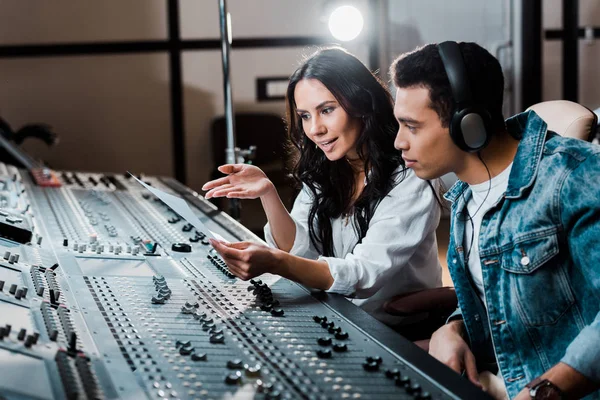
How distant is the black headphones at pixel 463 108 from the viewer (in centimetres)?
121

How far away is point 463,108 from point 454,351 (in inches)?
17.5

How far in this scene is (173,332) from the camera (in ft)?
3.66

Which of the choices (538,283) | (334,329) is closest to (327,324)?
(334,329)

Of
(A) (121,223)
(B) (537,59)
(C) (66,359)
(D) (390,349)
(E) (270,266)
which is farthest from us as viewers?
(B) (537,59)

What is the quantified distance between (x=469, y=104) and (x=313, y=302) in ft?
1.47

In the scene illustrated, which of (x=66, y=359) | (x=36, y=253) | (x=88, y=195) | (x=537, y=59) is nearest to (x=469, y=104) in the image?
(x=66, y=359)

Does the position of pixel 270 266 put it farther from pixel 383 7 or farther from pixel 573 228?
pixel 383 7

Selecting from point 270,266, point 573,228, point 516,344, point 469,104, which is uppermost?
point 469,104

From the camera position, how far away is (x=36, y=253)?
1.59 m

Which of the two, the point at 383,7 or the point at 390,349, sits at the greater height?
the point at 383,7

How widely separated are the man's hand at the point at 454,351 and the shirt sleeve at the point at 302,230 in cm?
54

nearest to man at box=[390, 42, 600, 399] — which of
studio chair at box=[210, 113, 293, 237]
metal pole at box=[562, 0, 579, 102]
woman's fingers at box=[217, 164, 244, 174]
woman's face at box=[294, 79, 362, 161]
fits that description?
woman's face at box=[294, 79, 362, 161]

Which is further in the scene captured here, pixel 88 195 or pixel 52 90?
pixel 52 90

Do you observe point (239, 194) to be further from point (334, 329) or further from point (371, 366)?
point (371, 366)
